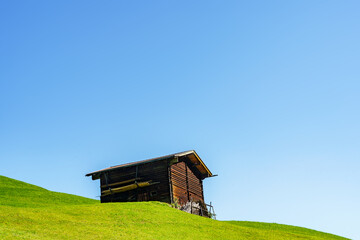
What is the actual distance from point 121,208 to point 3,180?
3205 cm

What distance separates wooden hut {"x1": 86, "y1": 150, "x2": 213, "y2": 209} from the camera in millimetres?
40344

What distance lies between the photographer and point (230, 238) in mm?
28578

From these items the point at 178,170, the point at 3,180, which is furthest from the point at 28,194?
the point at 178,170

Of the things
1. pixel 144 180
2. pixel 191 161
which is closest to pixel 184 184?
pixel 191 161

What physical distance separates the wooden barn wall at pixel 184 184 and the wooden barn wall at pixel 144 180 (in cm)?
105

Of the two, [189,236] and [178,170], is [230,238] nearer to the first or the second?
[189,236]

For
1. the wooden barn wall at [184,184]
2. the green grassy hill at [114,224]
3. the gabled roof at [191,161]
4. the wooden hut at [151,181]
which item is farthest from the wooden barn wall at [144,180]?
the green grassy hill at [114,224]

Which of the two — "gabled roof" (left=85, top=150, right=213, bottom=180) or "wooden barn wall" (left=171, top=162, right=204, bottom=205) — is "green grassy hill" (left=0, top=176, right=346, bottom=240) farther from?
"gabled roof" (left=85, top=150, right=213, bottom=180)

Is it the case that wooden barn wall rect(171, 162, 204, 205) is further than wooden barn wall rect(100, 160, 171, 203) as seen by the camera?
Yes

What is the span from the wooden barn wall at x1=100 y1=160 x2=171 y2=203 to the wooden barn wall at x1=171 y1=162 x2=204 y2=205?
1.05 meters

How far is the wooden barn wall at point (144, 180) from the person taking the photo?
40.3 m

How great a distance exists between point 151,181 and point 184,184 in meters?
Result: 4.58

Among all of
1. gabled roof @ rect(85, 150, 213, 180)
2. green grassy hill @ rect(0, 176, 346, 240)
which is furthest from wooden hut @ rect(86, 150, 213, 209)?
green grassy hill @ rect(0, 176, 346, 240)

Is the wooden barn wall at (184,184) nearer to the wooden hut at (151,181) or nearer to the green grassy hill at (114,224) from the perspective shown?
the wooden hut at (151,181)
